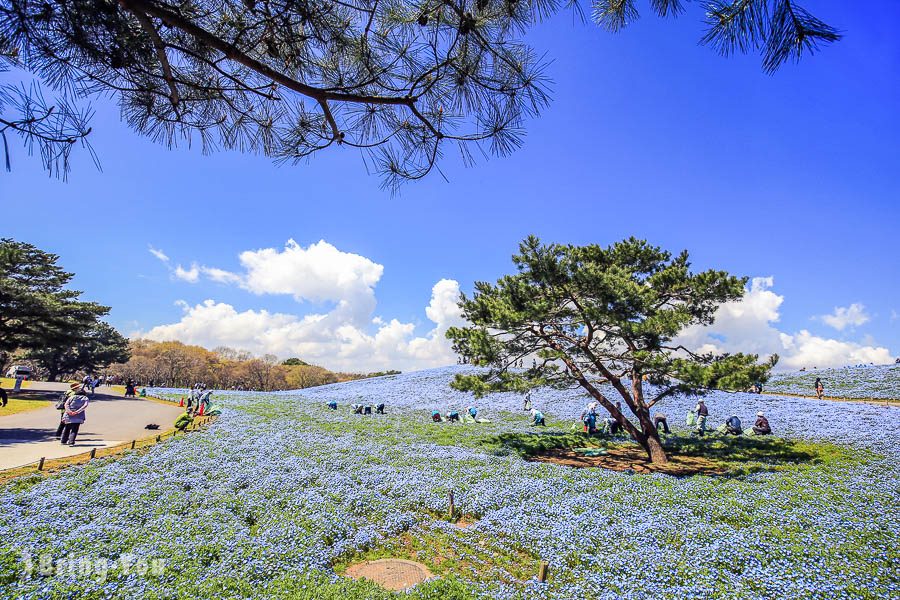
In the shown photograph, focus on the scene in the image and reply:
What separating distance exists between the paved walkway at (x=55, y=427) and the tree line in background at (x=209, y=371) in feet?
113

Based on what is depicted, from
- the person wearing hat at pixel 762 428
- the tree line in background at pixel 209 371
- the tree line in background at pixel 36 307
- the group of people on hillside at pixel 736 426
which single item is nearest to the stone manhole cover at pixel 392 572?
the group of people on hillside at pixel 736 426

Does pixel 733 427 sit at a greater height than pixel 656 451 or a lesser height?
greater

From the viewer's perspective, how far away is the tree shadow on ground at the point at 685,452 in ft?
37.0

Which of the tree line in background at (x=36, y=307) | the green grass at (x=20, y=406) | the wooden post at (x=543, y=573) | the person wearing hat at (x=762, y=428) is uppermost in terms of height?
the tree line in background at (x=36, y=307)

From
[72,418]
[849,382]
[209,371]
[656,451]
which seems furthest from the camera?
[209,371]

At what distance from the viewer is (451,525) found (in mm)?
6703

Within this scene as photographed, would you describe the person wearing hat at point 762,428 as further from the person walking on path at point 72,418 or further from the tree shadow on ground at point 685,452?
the person walking on path at point 72,418

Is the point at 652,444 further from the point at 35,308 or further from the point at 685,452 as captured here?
the point at 35,308

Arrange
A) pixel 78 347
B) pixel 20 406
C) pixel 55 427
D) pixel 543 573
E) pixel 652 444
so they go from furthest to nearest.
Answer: pixel 78 347 < pixel 20 406 < pixel 55 427 < pixel 652 444 < pixel 543 573

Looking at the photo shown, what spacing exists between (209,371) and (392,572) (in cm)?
6977

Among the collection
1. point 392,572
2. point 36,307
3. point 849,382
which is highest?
point 36,307

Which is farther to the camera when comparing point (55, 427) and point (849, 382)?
point (849, 382)

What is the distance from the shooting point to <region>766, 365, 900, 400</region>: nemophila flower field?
83.1 ft

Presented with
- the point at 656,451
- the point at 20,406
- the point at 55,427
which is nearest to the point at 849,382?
the point at 656,451
